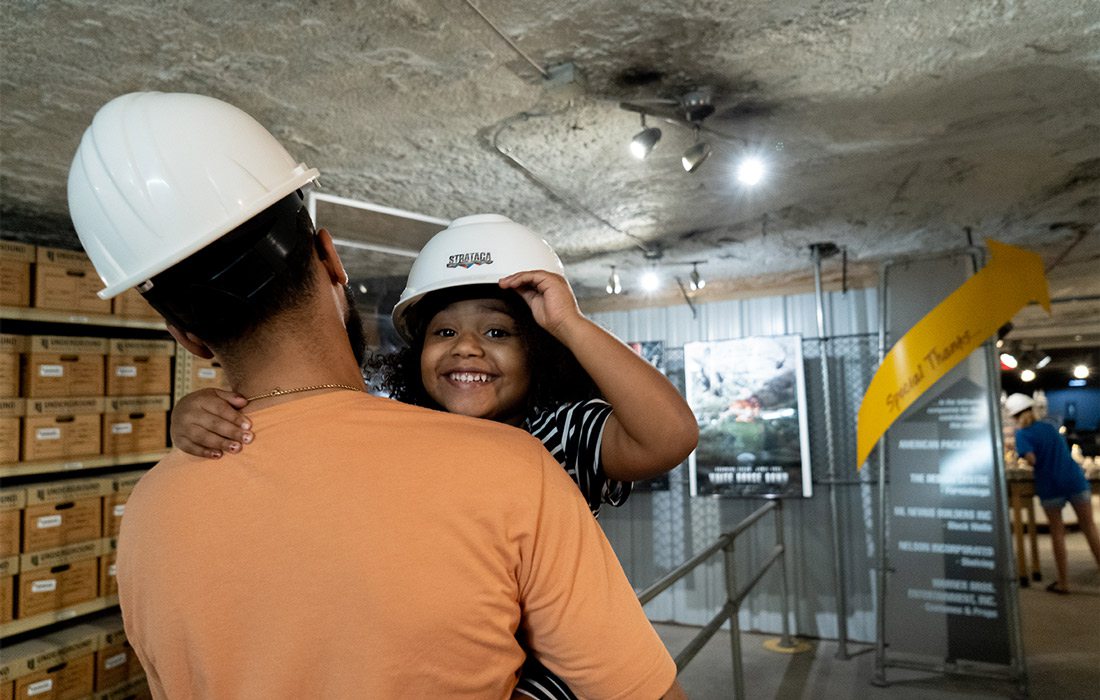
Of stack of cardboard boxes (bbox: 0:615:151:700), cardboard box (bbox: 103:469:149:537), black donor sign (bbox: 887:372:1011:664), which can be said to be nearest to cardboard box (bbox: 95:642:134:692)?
stack of cardboard boxes (bbox: 0:615:151:700)

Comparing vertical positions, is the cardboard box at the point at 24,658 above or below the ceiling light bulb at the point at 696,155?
below

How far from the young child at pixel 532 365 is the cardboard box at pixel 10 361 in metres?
2.47

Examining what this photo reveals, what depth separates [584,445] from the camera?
1.22 metres

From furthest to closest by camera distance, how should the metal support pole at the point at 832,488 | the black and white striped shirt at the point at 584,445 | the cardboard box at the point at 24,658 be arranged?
the metal support pole at the point at 832,488 → the cardboard box at the point at 24,658 → the black and white striped shirt at the point at 584,445

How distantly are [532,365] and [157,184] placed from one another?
774mm

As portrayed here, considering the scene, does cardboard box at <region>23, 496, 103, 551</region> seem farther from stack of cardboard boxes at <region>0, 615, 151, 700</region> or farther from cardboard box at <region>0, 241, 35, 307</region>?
cardboard box at <region>0, 241, 35, 307</region>

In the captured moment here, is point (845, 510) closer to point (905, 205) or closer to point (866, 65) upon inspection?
point (905, 205)

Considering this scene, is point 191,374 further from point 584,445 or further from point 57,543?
point 584,445

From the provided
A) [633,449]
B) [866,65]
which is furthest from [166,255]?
[866,65]

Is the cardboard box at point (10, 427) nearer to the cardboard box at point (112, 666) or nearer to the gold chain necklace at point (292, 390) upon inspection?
the cardboard box at point (112, 666)

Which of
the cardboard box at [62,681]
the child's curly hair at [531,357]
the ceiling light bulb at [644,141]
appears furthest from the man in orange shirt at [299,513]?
the cardboard box at [62,681]

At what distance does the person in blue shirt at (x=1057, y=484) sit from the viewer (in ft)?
19.7

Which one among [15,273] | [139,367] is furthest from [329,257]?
[139,367]

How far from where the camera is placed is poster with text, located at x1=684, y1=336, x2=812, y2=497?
5.29 m
